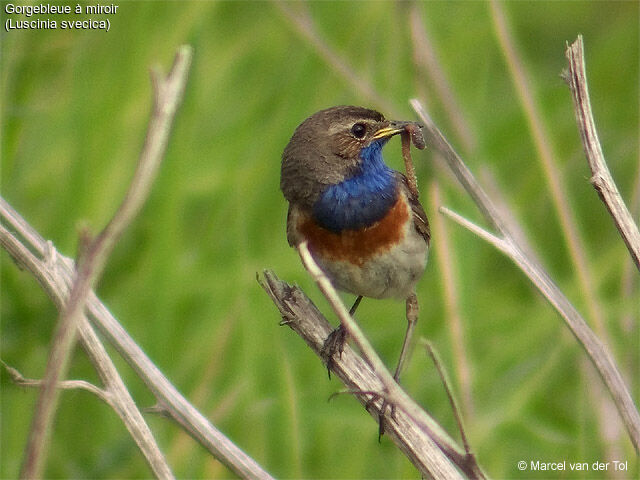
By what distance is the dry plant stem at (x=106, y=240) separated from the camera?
1.39m

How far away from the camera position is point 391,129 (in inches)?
133

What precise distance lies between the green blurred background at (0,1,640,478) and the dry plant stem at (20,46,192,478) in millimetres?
1609

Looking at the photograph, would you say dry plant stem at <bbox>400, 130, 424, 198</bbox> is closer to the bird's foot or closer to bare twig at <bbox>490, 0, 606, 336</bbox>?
bare twig at <bbox>490, 0, 606, 336</bbox>

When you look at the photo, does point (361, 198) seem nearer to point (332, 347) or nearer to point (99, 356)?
point (332, 347)

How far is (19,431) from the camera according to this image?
3.79m

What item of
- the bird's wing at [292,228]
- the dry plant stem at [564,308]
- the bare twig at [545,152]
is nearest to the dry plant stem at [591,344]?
the dry plant stem at [564,308]

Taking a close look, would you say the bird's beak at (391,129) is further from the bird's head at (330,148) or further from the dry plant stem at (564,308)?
the dry plant stem at (564,308)

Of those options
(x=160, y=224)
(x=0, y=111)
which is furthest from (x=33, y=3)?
(x=160, y=224)

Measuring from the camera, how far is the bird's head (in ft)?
11.0

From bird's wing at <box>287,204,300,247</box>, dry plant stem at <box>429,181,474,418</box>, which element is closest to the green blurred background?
dry plant stem at <box>429,181,474,418</box>

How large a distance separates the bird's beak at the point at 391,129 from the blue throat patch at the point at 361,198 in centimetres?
3

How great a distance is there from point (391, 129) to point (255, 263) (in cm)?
88

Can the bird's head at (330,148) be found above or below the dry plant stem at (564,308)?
above

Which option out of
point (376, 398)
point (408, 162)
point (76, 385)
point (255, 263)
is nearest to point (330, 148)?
point (408, 162)
